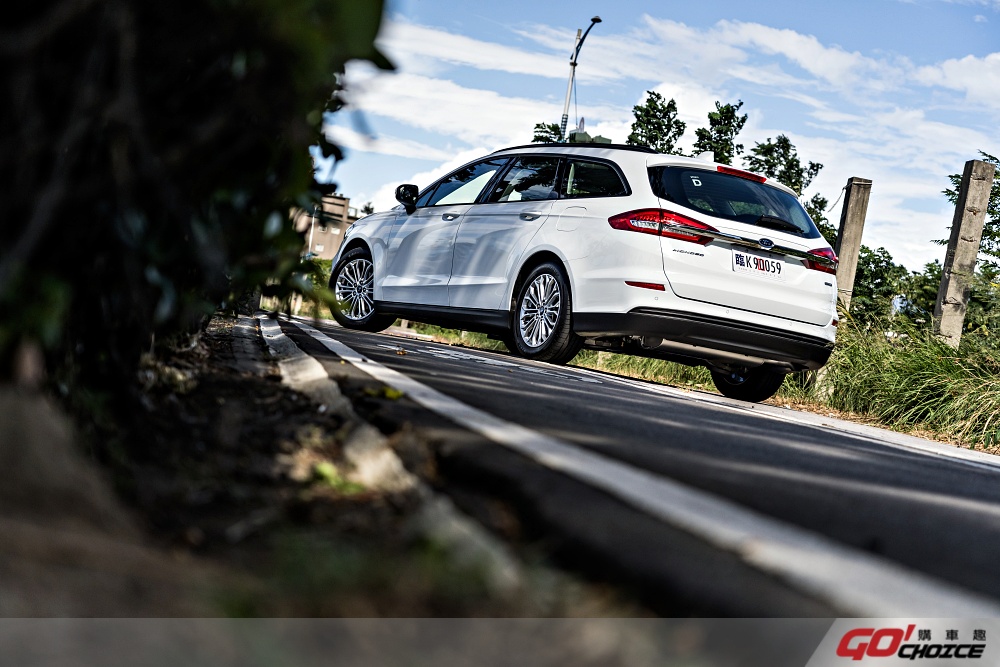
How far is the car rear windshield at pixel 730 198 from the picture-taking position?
840 centimetres

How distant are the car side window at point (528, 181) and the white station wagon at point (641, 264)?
0.01 metres

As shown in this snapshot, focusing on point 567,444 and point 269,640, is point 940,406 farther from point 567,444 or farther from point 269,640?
point 269,640

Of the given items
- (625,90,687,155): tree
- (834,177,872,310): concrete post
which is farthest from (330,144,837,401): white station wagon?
(625,90,687,155): tree

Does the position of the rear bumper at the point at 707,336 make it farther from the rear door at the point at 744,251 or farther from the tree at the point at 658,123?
the tree at the point at 658,123

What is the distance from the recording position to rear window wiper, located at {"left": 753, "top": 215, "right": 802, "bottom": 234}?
337 inches

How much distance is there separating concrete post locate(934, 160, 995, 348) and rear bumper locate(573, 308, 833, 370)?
4004 mm

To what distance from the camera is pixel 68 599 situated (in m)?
1.63

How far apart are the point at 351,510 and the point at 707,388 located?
1025cm

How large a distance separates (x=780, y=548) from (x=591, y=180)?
6793 mm

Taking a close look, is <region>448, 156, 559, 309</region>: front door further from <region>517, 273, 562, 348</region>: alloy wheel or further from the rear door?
the rear door

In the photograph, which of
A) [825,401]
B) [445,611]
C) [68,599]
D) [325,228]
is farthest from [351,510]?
[825,401]

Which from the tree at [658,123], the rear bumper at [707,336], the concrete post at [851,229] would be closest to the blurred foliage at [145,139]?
the rear bumper at [707,336]

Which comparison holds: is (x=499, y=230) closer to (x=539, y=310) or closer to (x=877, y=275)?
(x=539, y=310)

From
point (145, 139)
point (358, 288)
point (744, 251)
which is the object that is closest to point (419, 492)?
point (145, 139)
